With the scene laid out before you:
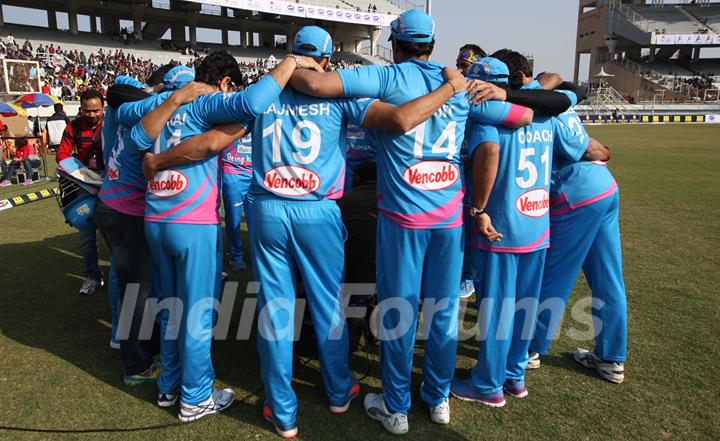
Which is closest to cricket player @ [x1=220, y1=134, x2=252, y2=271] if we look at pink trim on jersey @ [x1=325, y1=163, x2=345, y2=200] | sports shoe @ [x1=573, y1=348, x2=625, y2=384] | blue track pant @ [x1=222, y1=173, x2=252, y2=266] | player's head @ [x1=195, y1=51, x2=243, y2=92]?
blue track pant @ [x1=222, y1=173, x2=252, y2=266]

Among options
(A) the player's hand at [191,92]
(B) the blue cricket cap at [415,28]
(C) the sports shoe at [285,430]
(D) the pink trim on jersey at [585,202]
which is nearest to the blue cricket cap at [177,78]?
(A) the player's hand at [191,92]

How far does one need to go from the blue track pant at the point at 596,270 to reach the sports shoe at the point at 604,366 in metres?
0.06

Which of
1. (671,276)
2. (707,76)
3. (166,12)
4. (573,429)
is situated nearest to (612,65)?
(707,76)

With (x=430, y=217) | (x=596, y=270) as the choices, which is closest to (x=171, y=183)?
(x=430, y=217)

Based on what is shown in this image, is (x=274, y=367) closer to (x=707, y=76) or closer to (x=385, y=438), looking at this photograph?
(x=385, y=438)

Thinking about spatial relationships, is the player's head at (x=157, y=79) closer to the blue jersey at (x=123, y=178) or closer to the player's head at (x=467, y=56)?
the blue jersey at (x=123, y=178)

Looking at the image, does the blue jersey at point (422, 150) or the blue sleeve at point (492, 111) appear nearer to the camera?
the blue jersey at point (422, 150)

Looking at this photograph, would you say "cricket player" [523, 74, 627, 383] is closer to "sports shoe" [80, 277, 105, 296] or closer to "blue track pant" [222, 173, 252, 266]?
"blue track pant" [222, 173, 252, 266]

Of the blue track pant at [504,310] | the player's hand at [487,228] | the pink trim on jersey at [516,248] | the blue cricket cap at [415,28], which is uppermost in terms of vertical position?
the blue cricket cap at [415,28]

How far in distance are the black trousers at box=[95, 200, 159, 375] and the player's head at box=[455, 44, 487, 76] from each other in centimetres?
325

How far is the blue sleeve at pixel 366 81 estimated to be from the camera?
285cm

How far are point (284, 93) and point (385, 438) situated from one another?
221cm

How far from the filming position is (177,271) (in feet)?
10.7

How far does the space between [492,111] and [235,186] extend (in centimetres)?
406
